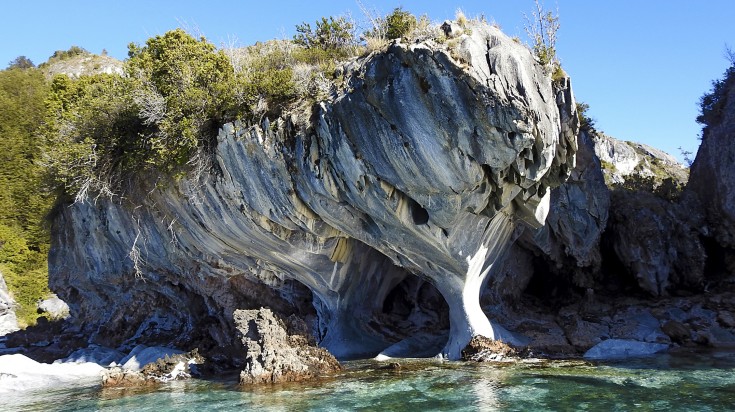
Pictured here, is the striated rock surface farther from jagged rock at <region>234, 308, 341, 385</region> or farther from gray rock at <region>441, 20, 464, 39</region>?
jagged rock at <region>234, 308, 341, 385</region>

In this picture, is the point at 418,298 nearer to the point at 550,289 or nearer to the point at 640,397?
the point at 550,289

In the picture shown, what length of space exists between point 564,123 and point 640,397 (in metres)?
6.82

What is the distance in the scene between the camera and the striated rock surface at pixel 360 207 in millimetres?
12305

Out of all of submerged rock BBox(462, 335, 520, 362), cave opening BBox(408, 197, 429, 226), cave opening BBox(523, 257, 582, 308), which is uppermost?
cave opening BBox(408, 197, 429, 226)

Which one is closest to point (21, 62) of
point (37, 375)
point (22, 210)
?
point (22, 210)

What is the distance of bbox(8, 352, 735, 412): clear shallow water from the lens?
32.0 feet

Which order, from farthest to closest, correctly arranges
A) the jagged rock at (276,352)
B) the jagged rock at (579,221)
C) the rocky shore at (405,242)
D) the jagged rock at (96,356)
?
the jagged rock at (96,356) → the jagged rock at (579,221) → the jagged rock at (276,352) → the rocky shore at (405,242)

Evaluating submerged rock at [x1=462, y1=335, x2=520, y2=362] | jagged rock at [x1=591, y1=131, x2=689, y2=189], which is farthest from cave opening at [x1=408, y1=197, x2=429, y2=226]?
jagged rock at [x1=591, y1=131, x2=689, y2=189]

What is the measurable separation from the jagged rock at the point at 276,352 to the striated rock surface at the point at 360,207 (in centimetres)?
256

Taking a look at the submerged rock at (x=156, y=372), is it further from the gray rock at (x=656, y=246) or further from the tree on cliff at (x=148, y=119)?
the gray rock at (x=656, y=246)

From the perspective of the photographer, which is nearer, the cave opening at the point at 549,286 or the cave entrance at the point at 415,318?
the cave entrance at the point at 415,318

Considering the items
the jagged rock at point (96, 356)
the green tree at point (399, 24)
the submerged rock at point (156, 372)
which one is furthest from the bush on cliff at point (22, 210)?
the green tree at point (399, 24)

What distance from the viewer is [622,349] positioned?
15.4m

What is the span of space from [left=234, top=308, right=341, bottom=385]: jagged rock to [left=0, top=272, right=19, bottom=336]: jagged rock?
69.8ft
